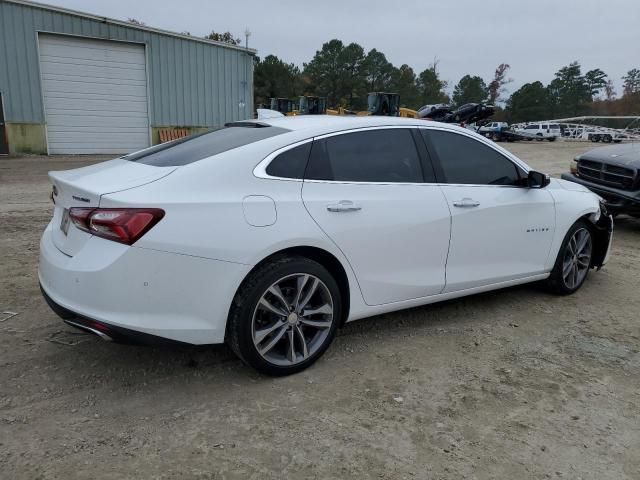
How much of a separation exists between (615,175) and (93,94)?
17040 mm

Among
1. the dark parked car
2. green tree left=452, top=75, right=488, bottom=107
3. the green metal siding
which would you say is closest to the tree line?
green tree left=452, top=75, right=488, bottom=107

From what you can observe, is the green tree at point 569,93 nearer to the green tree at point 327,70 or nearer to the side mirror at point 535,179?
the green tree at point 327,70

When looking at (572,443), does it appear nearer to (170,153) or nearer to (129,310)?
(129,310)

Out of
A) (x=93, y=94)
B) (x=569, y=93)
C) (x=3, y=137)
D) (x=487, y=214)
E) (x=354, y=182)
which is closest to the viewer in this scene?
(x=354, y=182)

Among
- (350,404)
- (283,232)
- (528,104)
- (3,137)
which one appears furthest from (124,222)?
(528,104)

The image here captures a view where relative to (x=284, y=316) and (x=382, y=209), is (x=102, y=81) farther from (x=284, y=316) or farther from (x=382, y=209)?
(x=284, y=316)

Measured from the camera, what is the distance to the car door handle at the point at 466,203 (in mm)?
3840

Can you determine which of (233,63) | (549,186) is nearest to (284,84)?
(233,63)

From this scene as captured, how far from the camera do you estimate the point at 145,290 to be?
2703 mm

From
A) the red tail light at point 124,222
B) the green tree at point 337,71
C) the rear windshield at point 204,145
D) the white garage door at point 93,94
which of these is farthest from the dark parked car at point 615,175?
the green tree at point 337,71

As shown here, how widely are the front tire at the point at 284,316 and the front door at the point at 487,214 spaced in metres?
1.11

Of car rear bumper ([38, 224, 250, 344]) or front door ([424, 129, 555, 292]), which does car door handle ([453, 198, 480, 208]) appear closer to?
front door ([424, 129, 555, 292])

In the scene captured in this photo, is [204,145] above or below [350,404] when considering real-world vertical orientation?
above

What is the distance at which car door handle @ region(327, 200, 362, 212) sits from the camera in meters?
3.25
